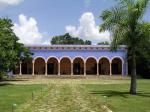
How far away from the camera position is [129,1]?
2720cm

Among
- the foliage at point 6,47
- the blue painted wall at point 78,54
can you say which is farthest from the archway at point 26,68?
the foliage at point 6,47

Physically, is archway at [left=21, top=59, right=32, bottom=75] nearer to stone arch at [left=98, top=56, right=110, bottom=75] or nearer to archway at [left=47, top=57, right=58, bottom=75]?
archway at [left=47, top=57, right=58, bottom=75]

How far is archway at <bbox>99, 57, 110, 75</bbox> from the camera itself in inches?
2514

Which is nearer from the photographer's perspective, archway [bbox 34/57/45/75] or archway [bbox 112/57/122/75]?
archway [bbox 112/57/122/75]

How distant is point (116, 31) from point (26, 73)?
37.1m

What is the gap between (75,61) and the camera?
63.9 m

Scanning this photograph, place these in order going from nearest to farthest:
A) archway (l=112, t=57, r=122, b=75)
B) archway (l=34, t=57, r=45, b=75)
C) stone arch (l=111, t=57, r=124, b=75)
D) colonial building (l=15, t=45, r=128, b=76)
→ colonial building (l=15, t=45, r=128, b=76), stone arch (l=111, t=57, r=124, b=75), archway (l=112, t=57, r=122, b=75), archway (l=34, t=57, r=45, b=75)

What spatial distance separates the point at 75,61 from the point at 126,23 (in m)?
36.9

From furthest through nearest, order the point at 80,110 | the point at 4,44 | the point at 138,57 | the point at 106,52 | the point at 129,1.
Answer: the point at 106,52
the point at 138,57
the point at 4,44
the point at 129,1
the point at 80,110

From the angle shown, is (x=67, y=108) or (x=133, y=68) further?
(x=133, y=68)

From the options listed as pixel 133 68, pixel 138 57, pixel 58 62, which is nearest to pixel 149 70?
pixel 138 57

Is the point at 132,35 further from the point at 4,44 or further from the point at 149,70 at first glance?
the point at 149,70

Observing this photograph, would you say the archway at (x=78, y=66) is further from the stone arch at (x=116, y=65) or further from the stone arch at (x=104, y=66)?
the stone arch at (x=116, y=65)

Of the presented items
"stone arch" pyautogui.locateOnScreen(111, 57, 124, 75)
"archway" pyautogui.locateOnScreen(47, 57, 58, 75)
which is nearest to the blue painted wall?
"stone arch" pyautogui.locateOnScreen(111, 57, 124, 75)
